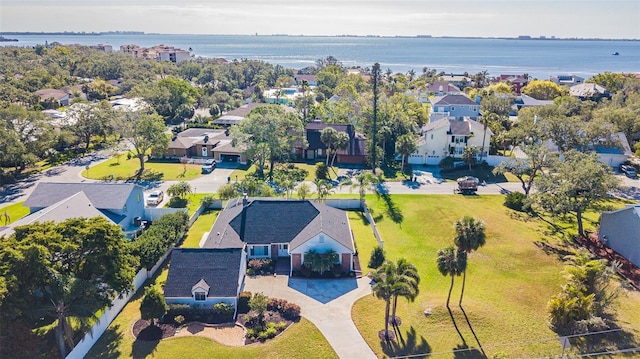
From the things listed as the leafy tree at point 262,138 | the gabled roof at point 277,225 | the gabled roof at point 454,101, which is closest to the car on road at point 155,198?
the leafy tree at point 262,138

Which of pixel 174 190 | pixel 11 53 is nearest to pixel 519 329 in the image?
pixel 174 190

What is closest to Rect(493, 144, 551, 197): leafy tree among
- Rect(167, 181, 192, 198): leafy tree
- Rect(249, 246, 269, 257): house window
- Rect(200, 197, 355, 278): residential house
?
Rect(200, 197, 355, 278): residential house

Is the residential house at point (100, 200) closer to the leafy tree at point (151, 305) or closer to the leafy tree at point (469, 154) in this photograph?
the leafy tree at point (151, 305)

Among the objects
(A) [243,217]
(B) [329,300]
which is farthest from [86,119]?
(B) [329,300]

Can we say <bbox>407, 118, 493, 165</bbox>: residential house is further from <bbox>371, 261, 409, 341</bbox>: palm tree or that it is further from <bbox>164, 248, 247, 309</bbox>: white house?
<bbox>164, 248, 247, 309</bbox>: white house

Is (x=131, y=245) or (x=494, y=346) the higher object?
(x=131, y=245)

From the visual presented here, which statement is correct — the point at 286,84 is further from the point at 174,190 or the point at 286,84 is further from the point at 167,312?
the point at 167,312

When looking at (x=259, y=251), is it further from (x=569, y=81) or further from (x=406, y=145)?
(x=569, y=81)
